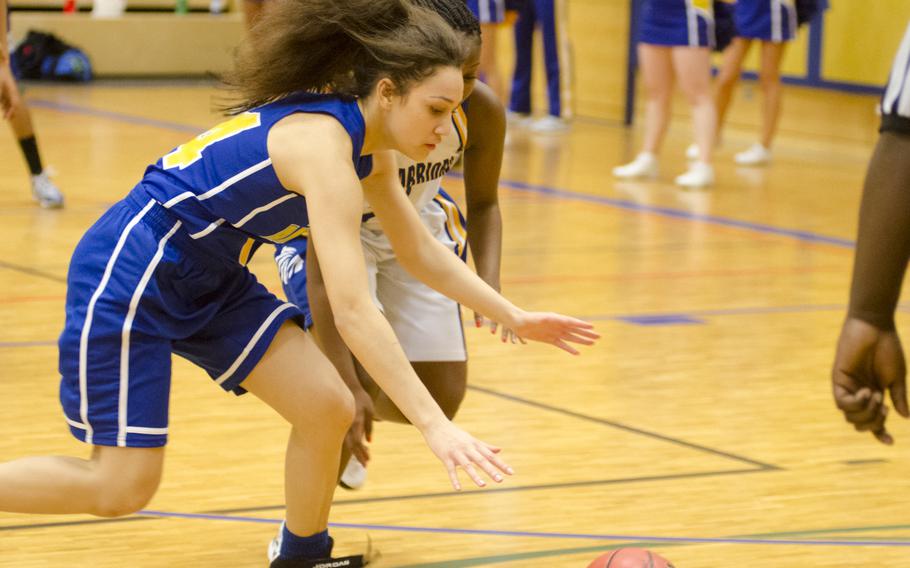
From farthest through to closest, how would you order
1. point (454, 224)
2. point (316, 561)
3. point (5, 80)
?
point (5, 80) < point (454, 224) < point (316, 561)

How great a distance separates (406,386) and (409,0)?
28.1 inches

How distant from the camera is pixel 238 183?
254 centimetres

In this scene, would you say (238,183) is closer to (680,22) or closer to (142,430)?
(142,430)

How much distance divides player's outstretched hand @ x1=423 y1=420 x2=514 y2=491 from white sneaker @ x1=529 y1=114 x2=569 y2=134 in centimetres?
946

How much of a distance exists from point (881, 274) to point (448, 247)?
1.60 m

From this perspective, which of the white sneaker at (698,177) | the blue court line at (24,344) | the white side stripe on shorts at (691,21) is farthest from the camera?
the white sneaker at (698,177)

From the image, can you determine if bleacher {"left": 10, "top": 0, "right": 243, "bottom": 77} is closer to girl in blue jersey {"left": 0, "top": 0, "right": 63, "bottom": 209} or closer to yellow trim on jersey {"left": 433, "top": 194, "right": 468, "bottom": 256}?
girl in blue jersey {"left": 0, "top": 0, "right": 63, "bottom": 209}

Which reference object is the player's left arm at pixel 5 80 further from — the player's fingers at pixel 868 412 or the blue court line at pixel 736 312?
the player's fingers at pixel 868 412

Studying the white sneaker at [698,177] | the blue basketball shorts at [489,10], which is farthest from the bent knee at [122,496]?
the blue basketball shorts at [489,10]

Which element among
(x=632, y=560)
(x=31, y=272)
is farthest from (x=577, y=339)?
(x=31, y=272)

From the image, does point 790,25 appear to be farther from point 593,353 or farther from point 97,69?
point 97,69

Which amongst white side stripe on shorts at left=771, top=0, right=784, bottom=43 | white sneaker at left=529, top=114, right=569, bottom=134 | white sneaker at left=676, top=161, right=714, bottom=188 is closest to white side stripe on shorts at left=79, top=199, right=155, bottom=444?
white sneaker at left=676, top=161, right=714, bottom=188

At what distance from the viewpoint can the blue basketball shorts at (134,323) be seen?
255 cm

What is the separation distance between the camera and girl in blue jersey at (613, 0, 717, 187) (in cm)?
821
